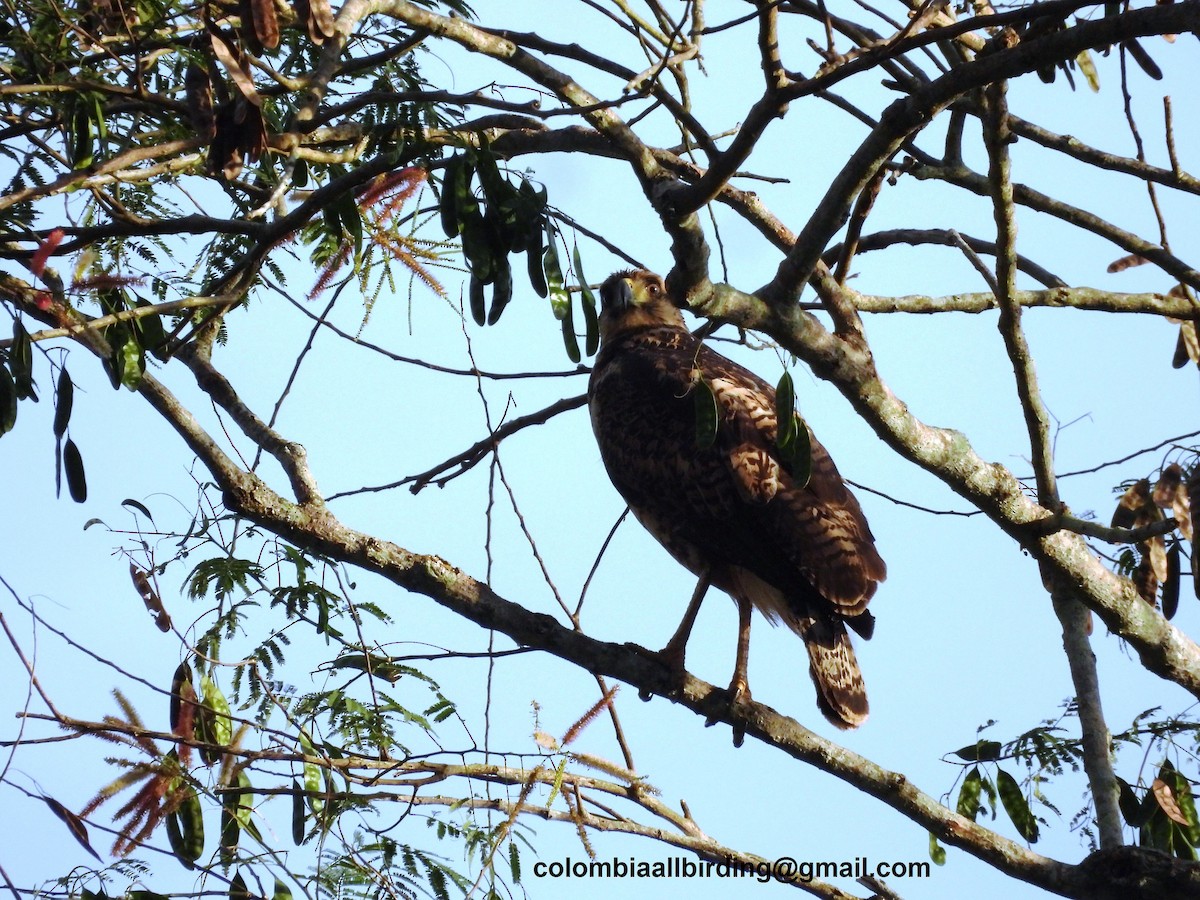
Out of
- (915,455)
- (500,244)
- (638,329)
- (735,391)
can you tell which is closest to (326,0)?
(500,244)

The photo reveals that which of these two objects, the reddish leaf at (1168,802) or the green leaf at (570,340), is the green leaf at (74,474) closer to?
the green leaf at (570,340)

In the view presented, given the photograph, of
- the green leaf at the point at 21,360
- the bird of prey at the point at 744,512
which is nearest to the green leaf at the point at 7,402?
the green leaf at the point at 21,360

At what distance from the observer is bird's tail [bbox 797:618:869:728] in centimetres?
507

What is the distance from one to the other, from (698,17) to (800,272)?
1.13 metres

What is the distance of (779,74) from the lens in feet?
11.3

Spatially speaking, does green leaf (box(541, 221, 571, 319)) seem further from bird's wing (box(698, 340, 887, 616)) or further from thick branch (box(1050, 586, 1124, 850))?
thick branch (box(1050, 586, 1124, 850))

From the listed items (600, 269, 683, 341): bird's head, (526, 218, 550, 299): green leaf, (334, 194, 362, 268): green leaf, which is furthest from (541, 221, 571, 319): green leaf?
(600, 269, 683, 341): bird's head

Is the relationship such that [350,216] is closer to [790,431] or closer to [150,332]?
[150,332]

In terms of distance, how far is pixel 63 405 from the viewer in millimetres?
3650

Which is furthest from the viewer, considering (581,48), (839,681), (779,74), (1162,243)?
(839,681)

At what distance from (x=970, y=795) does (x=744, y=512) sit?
4.54 feet

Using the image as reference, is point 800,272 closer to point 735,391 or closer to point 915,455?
point 915,455

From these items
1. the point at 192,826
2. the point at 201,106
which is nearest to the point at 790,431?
the point at 201,106

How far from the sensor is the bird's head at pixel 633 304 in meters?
7.03
